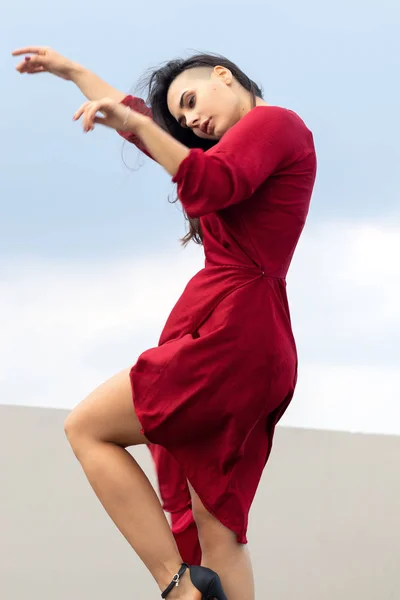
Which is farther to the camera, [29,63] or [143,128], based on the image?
[29,63]

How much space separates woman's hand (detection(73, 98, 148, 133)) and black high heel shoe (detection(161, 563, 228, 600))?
0.82 metres

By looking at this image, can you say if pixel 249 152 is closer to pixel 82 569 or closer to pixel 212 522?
pixel 212 522

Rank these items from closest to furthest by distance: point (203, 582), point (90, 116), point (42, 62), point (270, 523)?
point (90, 116)
point (203, 582)
point (42, 62)
point (270, 523)

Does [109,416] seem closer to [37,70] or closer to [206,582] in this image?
[206,582]

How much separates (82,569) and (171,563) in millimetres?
1672

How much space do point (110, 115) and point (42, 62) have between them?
0.45 metres

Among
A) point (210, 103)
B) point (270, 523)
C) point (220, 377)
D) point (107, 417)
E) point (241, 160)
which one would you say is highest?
point (210, 103)

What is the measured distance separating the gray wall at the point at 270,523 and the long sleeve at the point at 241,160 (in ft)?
6.11

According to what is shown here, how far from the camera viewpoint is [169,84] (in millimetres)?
2086

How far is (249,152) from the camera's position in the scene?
171 centimetres

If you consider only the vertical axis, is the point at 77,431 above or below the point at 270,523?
above

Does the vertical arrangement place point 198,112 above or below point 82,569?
above

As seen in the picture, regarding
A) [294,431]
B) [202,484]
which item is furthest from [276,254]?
[294,431]

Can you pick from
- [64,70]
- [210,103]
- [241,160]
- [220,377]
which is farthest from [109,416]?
[64,70]
